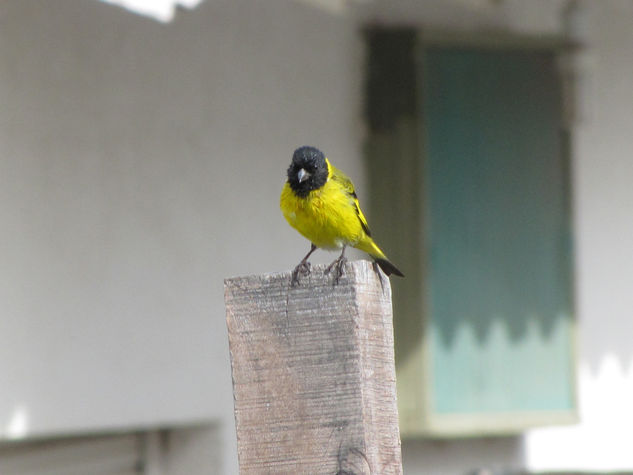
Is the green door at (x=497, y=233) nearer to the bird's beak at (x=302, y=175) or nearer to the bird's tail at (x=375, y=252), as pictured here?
the bird's tail at (x=375, y=252)

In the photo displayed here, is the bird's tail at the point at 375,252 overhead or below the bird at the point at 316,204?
below

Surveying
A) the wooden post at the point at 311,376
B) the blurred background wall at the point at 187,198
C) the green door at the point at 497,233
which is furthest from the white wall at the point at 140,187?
the wooden post at the point at 311,376

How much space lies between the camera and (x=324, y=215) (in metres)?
3.80

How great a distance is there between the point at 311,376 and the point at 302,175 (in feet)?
6.06

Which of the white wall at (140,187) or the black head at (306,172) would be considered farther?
the white wall at (140,187)

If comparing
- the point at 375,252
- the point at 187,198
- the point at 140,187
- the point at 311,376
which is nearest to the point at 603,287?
the point at 187,198

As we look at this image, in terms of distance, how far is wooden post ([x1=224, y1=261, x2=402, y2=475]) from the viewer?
1962 mm

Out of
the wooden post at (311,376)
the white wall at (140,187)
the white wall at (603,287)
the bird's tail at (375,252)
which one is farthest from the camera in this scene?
the white wall at (603,287)

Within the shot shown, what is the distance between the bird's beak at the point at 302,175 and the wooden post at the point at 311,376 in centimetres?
175

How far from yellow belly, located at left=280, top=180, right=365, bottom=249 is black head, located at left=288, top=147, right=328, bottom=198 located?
22 millimetres

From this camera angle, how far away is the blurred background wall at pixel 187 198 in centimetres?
493

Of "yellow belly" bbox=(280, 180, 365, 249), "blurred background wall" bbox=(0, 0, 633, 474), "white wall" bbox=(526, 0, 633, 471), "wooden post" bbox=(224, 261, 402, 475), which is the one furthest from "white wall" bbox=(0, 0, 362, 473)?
"wooden post" bbox=(224, 261, 402, 475)

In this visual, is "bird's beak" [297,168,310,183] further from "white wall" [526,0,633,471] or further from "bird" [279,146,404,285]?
"white wall" [526,0,633,471]

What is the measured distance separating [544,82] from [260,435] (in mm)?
5396
